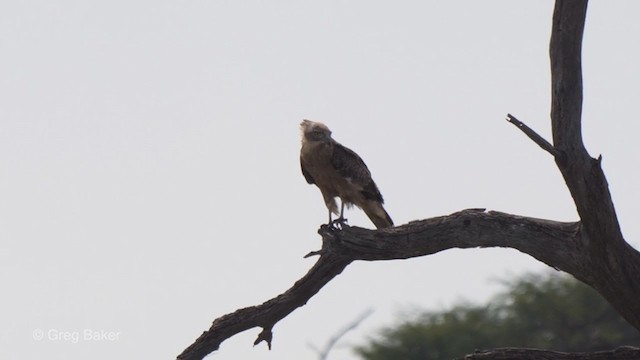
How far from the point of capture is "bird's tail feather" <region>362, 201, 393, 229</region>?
1084cm

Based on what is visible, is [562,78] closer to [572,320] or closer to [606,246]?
[606,246]

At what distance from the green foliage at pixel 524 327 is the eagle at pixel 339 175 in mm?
18186

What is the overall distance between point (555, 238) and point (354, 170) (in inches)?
142

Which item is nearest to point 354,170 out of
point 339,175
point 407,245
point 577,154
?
point 339,175

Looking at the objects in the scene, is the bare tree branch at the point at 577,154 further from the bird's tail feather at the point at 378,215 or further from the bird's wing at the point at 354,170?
the bird's wing at the point at 354,170

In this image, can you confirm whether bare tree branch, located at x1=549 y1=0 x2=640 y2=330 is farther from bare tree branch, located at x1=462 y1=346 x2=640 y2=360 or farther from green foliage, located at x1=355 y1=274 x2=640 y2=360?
green foliage, located at x1=355 y1=274 x2=640 y2=360

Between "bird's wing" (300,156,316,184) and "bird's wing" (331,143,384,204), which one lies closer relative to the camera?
"bird's wing" (331,143,384,204)

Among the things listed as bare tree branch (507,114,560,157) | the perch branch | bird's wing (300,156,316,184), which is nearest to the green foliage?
bird's wing (300,156,316,184)

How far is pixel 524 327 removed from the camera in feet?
101

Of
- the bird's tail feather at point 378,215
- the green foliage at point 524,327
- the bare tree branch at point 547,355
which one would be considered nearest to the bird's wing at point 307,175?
the bird's tail feather at point 378,215

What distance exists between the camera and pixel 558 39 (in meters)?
7.06

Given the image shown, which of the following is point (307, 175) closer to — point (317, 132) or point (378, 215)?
point (317, 132)

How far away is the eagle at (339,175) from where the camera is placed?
35.8 ft

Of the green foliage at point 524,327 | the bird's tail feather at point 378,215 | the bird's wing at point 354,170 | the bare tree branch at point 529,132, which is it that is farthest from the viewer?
the green foliage at point 524,327
